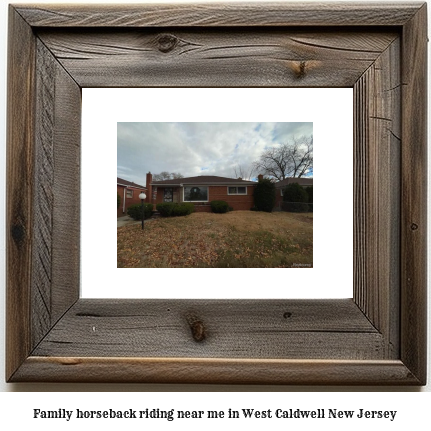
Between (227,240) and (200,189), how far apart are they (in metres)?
0.09

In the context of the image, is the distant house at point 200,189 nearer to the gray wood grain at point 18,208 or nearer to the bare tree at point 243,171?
the bare tree at point 243,171

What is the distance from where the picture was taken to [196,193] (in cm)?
51

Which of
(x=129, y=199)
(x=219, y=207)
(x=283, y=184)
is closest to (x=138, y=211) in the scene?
(x=129, y=199)

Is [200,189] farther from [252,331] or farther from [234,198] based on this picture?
[252,331]

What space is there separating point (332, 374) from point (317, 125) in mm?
374

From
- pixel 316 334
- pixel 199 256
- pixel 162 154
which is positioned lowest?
pixel 316 334

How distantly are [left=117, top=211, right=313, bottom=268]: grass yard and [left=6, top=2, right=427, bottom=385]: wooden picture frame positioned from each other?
0.21 ft

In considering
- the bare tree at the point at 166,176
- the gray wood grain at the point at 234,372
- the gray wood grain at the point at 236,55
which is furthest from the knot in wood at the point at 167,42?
the gray wood grain at the point at 234,372

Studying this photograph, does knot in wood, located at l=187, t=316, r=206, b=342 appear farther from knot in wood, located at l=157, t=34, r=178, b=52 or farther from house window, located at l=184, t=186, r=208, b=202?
knot in wood, located at l=157, t=34, r=178, b=52

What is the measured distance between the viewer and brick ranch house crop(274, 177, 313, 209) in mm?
510

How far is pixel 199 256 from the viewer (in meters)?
0.52

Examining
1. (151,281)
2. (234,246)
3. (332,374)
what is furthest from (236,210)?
(332,374)

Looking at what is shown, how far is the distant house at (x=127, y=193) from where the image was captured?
0.51 m
